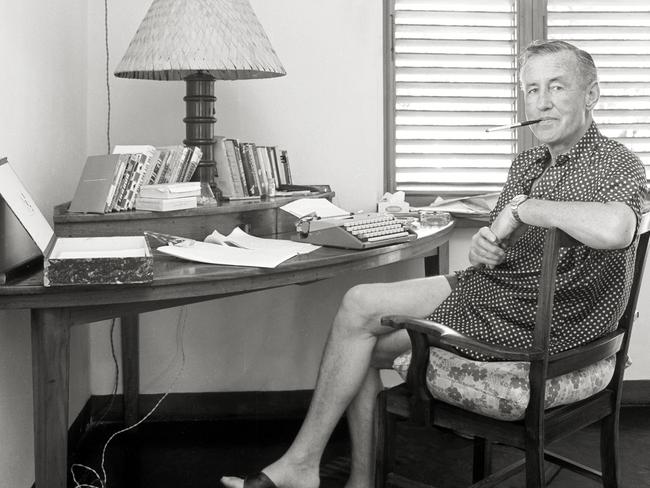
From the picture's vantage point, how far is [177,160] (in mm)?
2312

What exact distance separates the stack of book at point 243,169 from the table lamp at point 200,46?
71mm

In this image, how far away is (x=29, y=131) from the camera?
2164 millimetres

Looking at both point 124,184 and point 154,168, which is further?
point 154,168

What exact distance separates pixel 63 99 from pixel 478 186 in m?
1.57

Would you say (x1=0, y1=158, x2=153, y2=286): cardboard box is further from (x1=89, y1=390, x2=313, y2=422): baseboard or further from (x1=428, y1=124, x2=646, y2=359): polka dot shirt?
(x1=89, y1=390, x2=313, y2=422): baseboard

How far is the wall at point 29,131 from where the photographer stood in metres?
2.02

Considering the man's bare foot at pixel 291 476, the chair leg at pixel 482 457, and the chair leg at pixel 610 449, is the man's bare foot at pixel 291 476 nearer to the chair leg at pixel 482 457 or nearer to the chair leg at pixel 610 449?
the chair leg at pixel 482 457

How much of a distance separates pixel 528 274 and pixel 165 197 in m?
0.97

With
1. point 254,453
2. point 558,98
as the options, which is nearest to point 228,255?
point 558,98

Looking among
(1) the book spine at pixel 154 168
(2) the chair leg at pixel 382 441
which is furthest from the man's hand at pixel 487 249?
(1) the book spine at pixel 154 168

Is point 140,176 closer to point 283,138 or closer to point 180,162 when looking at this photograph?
point 180,162

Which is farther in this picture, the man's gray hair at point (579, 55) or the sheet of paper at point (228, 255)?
the man's gray hair at point (579, 55)

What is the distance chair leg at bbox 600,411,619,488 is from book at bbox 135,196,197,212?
4.00ft

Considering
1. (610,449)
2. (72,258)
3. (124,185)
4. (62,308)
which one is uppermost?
(124,185)
